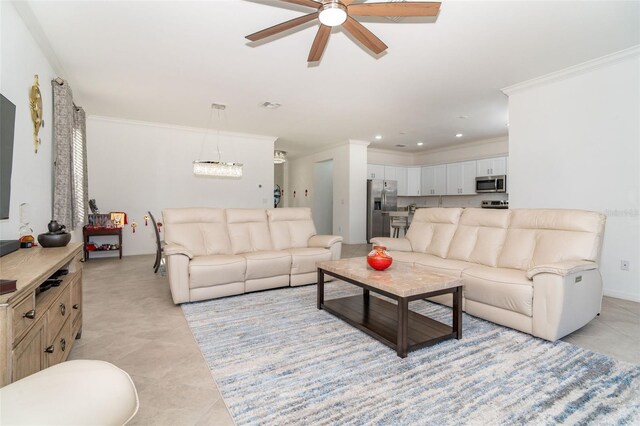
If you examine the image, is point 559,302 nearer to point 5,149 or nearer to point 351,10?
point 351,10

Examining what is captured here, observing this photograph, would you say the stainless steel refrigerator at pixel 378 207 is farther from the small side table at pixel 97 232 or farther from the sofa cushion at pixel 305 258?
the small side table at pixel 97 232

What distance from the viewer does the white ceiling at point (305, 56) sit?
263cm

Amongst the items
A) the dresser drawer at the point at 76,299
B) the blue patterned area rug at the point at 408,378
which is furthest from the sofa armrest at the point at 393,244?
the dresser drawer at the point at 76,299

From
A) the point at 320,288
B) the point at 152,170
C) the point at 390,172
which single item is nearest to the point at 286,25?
the point at 320,288

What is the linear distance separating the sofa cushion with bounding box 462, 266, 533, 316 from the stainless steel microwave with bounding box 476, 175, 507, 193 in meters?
4.75

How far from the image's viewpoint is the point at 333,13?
2031 millimetres

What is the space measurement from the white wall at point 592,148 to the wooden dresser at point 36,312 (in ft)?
16.0

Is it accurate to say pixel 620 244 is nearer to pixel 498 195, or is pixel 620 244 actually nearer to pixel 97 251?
pixel 498 195

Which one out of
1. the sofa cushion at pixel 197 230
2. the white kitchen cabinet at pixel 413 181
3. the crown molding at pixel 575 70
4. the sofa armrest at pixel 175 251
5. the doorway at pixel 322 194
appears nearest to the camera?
the sofa armrest at pixel 175 251

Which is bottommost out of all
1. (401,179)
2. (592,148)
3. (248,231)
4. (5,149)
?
(248,231)

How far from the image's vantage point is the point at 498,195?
7.44 meters

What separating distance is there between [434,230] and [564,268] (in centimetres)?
171

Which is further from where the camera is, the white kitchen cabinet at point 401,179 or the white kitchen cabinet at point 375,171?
the white kitchen cabinet at point 401,179

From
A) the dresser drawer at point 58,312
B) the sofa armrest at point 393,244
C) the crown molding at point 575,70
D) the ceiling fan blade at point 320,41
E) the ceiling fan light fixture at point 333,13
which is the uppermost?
the crown molding at point 575,70
